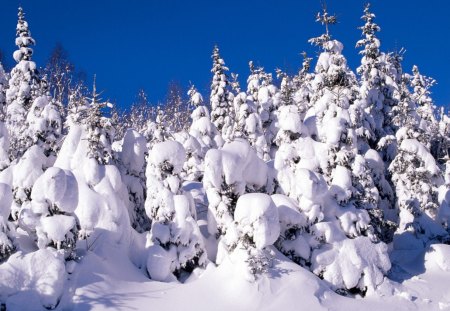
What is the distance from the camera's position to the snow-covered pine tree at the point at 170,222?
561 inches

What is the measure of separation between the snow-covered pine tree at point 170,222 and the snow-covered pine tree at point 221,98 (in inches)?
566

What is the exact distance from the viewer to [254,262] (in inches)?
517

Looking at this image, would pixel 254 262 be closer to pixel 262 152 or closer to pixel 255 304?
pixel 255 304

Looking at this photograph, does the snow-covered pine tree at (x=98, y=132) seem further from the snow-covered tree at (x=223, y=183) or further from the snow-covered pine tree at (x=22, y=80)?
the snow-covered pine tree at (x=22, y=80)

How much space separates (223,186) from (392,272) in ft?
25.4

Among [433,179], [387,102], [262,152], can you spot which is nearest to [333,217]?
[433,179]

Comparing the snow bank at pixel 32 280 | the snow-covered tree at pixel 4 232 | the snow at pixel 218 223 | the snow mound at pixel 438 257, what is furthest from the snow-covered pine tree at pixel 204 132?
the snow bank at pixel 32 280

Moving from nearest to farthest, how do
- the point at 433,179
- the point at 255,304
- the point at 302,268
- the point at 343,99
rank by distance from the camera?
the point at 255,304
the point at 302,268
the point at 343,99
the point at 433,179

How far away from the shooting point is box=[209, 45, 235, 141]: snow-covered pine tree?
30.2 m

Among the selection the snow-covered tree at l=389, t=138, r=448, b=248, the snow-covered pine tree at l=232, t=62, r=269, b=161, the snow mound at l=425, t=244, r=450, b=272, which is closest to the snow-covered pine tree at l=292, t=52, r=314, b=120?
the snow-covered pine tree at l=232, t=62, r=269, b=161

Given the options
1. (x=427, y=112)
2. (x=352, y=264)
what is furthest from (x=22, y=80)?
(x=427, y=112)

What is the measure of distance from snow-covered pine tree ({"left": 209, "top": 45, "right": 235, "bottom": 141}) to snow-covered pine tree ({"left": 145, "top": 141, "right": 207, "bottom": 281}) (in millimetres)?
14369

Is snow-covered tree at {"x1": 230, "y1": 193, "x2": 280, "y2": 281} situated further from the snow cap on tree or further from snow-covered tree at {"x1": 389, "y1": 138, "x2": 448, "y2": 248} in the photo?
the snow cap on tree

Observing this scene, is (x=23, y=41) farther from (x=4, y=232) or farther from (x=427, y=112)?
(x=427, y=112)
